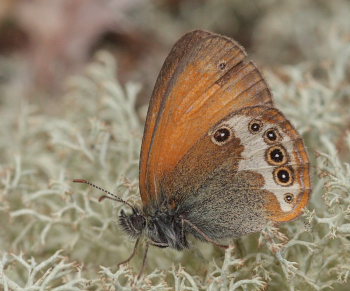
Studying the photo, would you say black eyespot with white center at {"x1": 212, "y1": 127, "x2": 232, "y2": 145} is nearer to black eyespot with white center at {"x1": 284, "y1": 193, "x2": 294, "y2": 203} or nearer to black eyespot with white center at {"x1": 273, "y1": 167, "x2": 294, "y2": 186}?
black eyespot with white center at {"x1": 273, "y1": 167, "x2": 294, "y2": 186}

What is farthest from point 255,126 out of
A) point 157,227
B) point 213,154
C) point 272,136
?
point 157,227

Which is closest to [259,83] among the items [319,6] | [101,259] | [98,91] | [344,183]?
[344,183]

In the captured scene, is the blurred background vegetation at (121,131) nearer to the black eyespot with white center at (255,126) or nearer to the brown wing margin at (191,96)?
the brown wing margin at (191,96)

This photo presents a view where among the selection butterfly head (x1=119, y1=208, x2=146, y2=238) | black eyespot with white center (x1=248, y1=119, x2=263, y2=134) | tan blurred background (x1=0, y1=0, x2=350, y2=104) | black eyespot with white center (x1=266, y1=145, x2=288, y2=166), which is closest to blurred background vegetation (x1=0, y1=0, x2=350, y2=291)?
tan blurred background (x1=0, y1=0, x2=350, y2=104)

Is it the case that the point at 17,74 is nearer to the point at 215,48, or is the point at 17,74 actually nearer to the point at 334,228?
the point at 215,48

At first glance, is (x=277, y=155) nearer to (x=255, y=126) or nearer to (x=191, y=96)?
(x=255, y=126)

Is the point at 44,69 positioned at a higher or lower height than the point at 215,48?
higher

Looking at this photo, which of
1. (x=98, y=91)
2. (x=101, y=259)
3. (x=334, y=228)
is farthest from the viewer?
(x=98, y=91)
